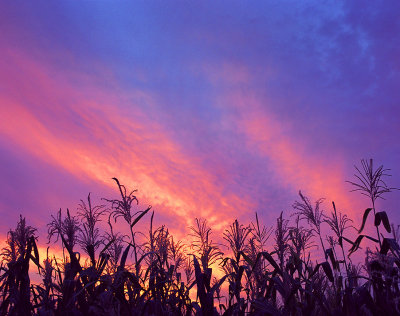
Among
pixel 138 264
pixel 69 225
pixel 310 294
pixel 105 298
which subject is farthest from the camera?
pixel 69 225

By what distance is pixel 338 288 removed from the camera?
4676 mm

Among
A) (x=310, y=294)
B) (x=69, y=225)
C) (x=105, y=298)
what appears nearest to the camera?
(x=105, y=298)

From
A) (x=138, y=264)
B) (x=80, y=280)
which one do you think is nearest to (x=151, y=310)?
(x=138, y=264)

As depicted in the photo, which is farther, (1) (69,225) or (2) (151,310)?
(1) (69,225)

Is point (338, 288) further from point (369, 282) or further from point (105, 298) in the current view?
point (105, 298)

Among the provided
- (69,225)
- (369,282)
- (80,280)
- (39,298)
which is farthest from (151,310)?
(69,225)

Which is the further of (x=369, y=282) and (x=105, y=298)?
(x=369, y=282)

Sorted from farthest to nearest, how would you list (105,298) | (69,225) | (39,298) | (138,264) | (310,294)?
1. (69,225)
2. (39,298)
3. (138,264)
4. (310,294)
5. (105,298)

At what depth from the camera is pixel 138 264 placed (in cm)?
483

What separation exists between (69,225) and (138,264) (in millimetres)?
2720

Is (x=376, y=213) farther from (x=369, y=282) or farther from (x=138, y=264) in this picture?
(x=138, y=264)

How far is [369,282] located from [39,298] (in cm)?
397

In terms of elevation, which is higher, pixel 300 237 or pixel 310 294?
pixel 300 237

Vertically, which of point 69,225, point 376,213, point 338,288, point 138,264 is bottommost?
point 338,288
